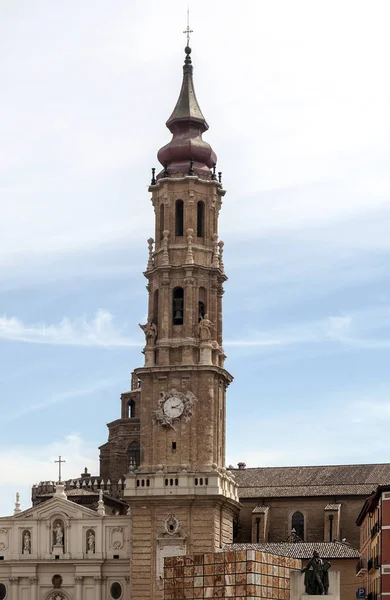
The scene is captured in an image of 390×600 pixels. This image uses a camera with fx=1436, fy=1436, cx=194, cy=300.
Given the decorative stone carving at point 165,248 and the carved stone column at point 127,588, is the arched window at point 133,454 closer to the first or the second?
the carved stone column at point 127,588

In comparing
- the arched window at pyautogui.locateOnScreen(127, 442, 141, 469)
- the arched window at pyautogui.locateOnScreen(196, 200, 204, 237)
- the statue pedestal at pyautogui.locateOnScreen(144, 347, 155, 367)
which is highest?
the arched window at pyautogui.locateOnScreen(196, 200, 204, 237)

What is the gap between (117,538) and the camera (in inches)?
4183

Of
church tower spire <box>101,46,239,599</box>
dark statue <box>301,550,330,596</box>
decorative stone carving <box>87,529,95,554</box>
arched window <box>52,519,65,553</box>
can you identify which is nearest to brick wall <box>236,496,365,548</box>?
church tower spire <box>101,46,239,599</box>

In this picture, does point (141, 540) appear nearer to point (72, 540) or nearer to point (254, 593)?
point (72, 540)

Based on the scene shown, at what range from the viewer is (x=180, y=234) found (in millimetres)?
106875

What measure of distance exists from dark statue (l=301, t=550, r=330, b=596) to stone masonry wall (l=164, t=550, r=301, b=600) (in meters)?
10.8

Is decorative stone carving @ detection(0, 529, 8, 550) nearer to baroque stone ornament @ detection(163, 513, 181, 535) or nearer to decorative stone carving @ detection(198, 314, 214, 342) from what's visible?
baroque stone ornament @ detection(163, 513, 181, 535)

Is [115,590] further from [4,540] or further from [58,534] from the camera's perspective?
[4,540]

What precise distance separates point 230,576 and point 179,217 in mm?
Answer: 37742

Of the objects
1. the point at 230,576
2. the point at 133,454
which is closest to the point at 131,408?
the point at 133,454

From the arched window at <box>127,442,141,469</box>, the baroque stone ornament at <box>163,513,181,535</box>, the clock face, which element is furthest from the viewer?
the arched window at <box>127,442,141,469</box>

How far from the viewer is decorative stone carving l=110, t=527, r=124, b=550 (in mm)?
106125

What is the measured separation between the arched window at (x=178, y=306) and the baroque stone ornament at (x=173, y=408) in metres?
5.97

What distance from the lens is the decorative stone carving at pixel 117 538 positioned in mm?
106125
